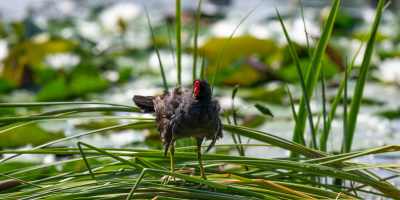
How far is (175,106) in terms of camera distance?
A: 1174 millimetres

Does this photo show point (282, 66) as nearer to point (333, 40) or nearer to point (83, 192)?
point (333, 40)

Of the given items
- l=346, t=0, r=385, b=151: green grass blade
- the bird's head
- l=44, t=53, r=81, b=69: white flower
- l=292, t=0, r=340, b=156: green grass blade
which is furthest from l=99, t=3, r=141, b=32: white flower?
the bird's head

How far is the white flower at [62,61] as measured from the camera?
2845mm

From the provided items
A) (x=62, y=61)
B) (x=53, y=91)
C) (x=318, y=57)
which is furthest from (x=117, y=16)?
(x=318, y=57)

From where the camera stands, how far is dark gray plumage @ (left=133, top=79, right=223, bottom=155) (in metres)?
1.09

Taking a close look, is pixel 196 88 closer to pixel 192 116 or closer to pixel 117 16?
pixel 192 116

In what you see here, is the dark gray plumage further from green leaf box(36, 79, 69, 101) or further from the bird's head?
green leaf box(36, 79, 69, 101)

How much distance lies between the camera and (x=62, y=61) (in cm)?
287

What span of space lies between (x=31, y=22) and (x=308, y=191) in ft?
9.07

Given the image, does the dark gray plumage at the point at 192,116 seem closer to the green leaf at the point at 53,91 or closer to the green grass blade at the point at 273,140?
the green grass blade at the point at 273,140

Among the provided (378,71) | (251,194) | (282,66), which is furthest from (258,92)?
(251,194)

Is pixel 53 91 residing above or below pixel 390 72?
below

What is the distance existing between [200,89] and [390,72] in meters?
2.10

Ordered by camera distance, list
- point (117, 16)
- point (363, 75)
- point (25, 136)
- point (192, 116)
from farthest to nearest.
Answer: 1. point (117, 16)
2. point (25, 136)
3. point (363, 75)
4. point (192, 116)
